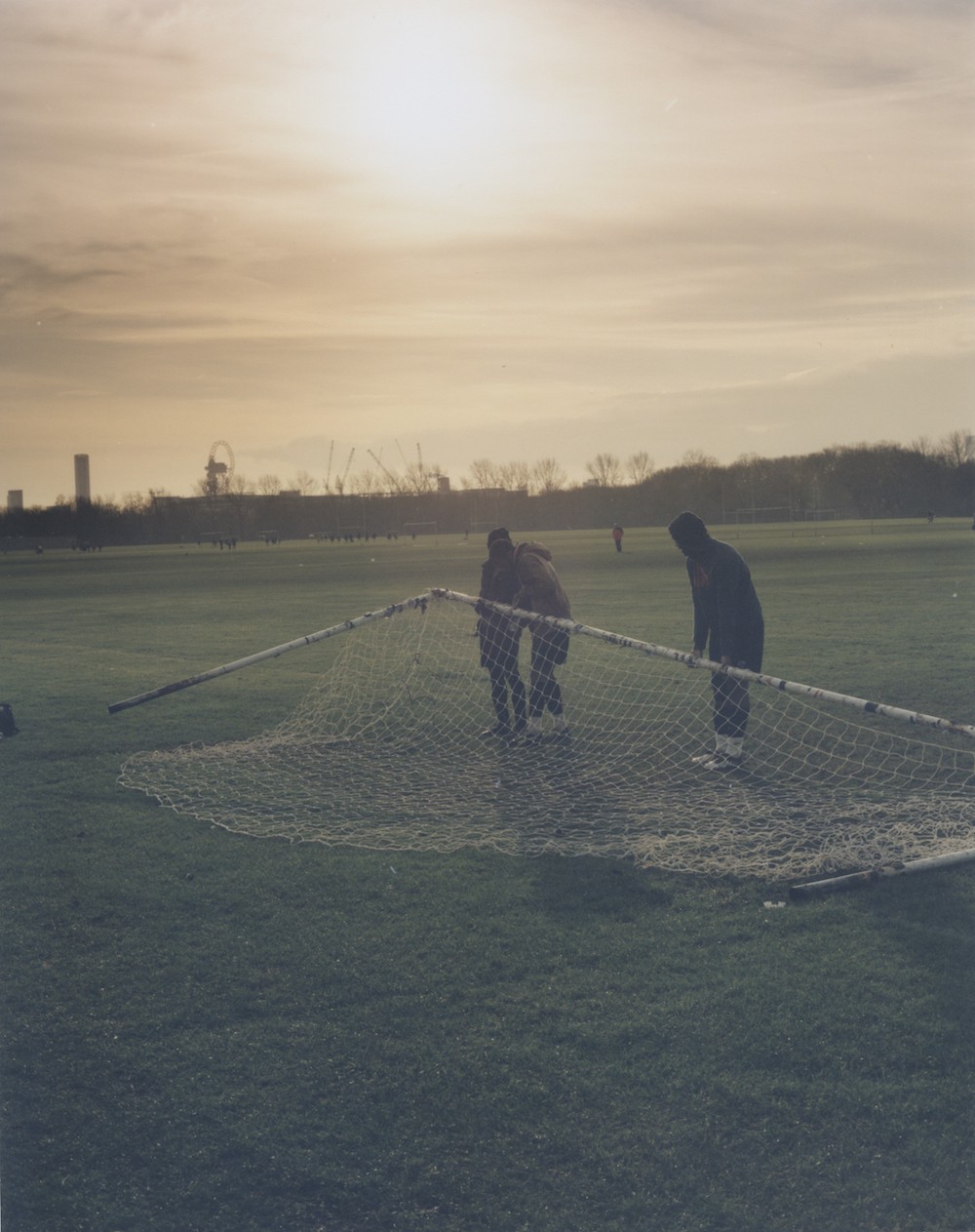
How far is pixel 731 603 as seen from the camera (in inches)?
340

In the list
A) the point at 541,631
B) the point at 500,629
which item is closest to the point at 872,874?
the point at 541,631

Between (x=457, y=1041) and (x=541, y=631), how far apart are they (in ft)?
18.7

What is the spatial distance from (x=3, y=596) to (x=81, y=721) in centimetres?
2333

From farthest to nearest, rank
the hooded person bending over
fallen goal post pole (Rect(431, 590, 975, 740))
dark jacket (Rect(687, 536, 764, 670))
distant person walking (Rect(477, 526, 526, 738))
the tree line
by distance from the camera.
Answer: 1. the tree line
2. distant person walking (Rect(477, 526, 526, 738))
3. the hooded person bending over
4. dark jacket (Rect(687, 536, 764, 670))
5. fallen goal post pole (Rect(431, 590, 975, 740))

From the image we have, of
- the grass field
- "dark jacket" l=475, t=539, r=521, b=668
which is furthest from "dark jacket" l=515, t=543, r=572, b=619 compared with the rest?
the grass field

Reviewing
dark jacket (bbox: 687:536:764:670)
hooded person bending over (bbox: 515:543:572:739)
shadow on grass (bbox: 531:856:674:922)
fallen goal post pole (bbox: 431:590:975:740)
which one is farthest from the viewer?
hooded person bending over (bbox: 515:543:572:739)

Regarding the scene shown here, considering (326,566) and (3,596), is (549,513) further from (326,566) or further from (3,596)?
(3,596)

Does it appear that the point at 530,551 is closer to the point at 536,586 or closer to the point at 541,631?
the point at 536,586

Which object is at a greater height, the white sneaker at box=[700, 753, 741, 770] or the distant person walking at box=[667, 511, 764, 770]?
the distant person walking at box=[667, 511, 764, 770]

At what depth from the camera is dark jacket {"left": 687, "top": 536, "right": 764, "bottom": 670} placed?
28.3 feet

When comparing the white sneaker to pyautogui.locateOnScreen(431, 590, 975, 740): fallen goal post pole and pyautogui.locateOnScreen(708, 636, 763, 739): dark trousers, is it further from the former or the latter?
pyautogui.locateOnScreen(431, 590, 975, 740): fallen goal post pole

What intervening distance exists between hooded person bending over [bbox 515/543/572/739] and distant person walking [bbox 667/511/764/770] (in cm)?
146

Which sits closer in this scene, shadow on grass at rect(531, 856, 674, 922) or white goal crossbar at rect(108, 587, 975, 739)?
shadow on grass at rect(531, 856, 674, 922)

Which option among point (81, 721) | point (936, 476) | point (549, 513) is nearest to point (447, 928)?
point (81, 721)
